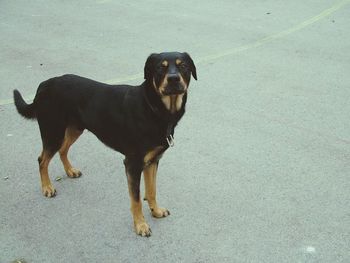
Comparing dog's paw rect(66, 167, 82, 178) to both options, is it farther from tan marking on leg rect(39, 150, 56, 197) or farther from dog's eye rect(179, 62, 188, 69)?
dog's eye rect(179, 62, 188, 69)

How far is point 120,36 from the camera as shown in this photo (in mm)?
8328

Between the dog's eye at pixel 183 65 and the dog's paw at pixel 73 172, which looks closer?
the dog's eye at pixel 183 65

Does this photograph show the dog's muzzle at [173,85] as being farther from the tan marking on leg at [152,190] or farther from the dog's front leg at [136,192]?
the tan marking on leg at [152,190]

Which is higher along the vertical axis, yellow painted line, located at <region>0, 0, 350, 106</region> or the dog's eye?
the dog's eye

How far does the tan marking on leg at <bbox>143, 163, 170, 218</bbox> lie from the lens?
360 cm

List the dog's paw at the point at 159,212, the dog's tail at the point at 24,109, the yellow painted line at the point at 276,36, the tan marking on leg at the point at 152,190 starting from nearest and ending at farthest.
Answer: the tan marking on leg at the point at 152,190
the dog's paw at the point at 159,212
the dog's tail at the point at 24,109
the yellow painted line at the point at 276,36

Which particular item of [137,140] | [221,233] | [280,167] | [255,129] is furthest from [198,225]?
[255,129]

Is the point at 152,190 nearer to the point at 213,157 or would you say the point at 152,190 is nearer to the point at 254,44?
the point at 213,157

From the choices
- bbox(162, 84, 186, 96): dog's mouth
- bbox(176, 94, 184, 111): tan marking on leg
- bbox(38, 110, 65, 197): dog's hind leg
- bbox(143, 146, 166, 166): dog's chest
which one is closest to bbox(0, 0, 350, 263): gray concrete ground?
bbox(38, 110, 65, 197): dog's hind leg

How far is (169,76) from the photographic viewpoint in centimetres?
301

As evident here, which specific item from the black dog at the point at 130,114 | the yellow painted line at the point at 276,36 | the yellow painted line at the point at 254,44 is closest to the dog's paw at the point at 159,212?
the black dog at the point at 130,114

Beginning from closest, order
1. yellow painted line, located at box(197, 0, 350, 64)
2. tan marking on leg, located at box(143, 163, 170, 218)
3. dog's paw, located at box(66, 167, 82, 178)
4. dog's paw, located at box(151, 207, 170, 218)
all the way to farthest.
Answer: tan marking on leg, located at box(143, 163, 170, 218) → dog's paw, located at box(151, 207, 170, 218) → dog's paw, located at box(66, 167, 82, 178) → yellow painted line, located at box(197, 0, 350, 64)

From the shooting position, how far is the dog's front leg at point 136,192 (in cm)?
335

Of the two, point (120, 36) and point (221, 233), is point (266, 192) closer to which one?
point (221, 233)
